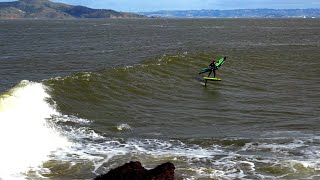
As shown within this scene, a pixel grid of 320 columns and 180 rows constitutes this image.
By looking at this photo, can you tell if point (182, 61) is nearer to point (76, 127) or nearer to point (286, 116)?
point (286, 116)

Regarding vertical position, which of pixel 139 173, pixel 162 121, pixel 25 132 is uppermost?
pixel 139 173

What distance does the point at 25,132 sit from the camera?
19.7 m

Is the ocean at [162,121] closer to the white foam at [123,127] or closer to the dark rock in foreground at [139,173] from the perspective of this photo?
the white foam at [123,127]

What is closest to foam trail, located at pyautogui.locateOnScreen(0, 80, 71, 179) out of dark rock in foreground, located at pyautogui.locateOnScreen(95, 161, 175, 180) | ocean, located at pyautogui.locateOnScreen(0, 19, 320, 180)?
ocean, located at pyautogui.locateOnScreen(0, 19, 320, 180)

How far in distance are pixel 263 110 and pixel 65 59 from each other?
27.0m

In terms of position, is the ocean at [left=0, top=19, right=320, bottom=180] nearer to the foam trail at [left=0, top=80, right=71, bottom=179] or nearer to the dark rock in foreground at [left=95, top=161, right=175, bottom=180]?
the foam trail at [left=0, top=80, right=71, bottom=179]

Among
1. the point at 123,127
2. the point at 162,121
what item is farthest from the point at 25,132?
the point at 162,121

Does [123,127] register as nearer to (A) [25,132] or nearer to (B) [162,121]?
(B) [162,121]

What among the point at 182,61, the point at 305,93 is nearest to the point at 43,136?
the point at 305,93

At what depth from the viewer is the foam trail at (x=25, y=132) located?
15.6 m

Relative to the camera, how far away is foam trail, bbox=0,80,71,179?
1561 cm

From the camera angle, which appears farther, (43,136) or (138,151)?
(43,136)

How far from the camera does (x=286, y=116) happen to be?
23156 millimetres

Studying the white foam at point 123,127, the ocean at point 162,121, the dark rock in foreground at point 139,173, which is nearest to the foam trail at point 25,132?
the ocean at point 162,121
